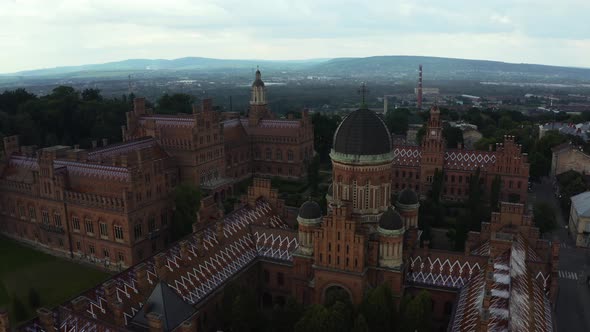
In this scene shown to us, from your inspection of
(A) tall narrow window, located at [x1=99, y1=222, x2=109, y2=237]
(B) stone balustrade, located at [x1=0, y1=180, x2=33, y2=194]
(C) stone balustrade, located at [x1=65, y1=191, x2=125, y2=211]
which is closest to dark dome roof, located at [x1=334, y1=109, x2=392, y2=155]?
(C) stone balustrade, located at [x1=65, y1=191, x2=125, y2=211]

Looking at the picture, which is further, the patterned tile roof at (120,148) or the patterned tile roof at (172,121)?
the patterned tile roof at (172,121)

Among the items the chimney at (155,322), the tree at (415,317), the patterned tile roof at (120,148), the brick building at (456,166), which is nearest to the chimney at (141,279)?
the chimney at (155,322)

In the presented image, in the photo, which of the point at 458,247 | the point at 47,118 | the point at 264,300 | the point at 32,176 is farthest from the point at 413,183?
the point at 47,118

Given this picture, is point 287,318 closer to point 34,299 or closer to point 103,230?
point 34,299

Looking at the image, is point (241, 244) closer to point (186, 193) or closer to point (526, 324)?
point (186, 193)

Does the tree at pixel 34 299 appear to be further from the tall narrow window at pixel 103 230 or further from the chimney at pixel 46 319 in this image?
the chimney at pixel 46 319

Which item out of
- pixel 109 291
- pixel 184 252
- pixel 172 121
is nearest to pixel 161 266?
pixel 184 252
